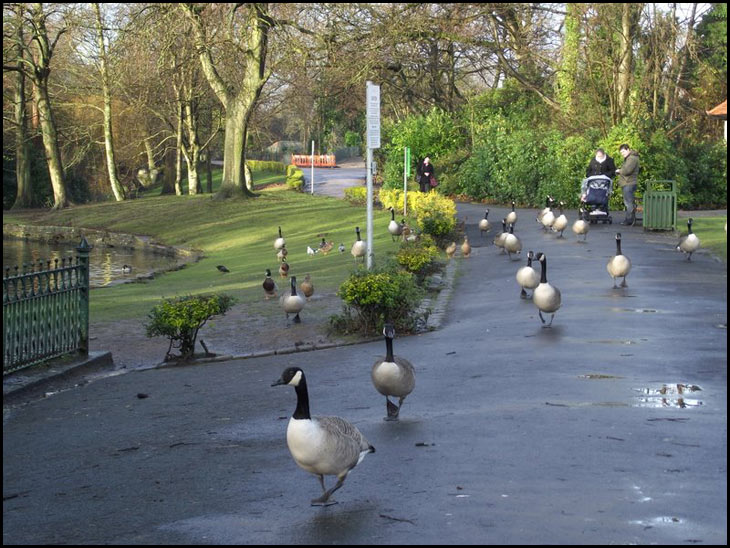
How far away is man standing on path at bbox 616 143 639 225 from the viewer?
29.9 meters

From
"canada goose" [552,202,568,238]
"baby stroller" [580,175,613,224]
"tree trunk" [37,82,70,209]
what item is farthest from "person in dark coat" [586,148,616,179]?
"tree trunk" [37,82,70,209]

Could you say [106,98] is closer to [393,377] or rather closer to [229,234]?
[229,234]

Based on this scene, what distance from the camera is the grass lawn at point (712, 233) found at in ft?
79.9

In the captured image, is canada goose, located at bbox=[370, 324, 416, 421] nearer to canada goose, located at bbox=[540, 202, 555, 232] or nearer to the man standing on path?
canada goose, located at bbox=[540, 202, 555, 232]

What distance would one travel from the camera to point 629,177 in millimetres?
30125

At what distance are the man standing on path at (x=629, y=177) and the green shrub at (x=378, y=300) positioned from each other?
1565 cm

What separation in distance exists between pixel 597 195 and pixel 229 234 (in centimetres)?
1656

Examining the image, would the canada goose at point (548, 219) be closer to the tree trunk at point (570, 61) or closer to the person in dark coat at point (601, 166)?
the person in dark coat at point (601, 166)

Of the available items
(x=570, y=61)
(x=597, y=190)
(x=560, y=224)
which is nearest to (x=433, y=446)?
(x=560, y=224)

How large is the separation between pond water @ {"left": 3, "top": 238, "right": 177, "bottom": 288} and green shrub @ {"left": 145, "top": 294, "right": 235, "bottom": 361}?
41.3 feet

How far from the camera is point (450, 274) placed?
73.5ft

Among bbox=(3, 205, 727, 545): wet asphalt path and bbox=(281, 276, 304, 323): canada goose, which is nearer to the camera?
bbox=(3, 205, 727, 545): wet asphalt path

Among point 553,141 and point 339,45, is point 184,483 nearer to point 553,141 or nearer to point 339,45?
point 553,141

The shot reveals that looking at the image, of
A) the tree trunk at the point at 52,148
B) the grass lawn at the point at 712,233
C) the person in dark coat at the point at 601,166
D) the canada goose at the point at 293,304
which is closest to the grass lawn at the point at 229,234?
the tree trunk at the point at 52,148
